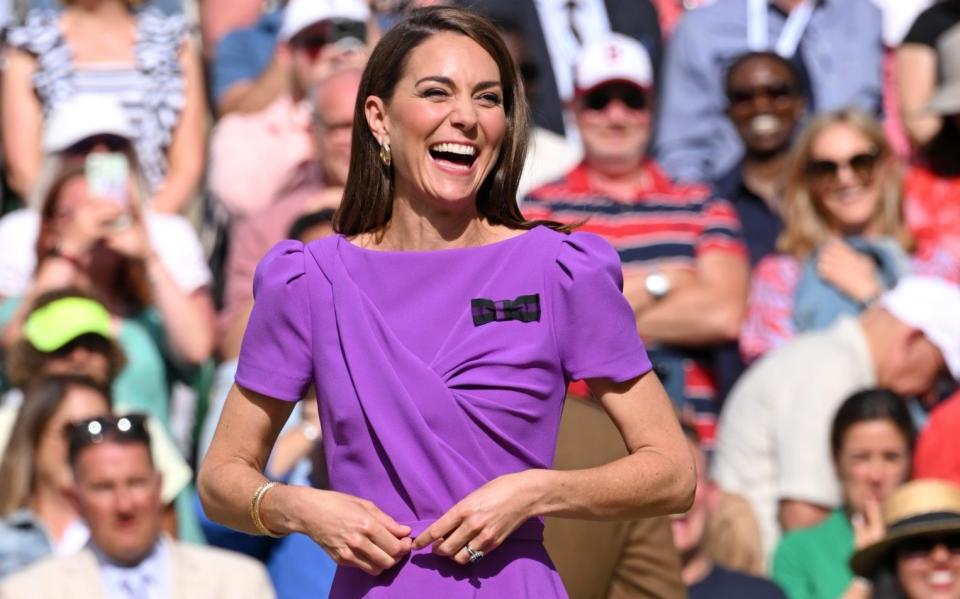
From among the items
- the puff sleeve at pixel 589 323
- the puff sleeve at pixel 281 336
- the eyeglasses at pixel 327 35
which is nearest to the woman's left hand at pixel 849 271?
the eyeglasses at pixel 327 35

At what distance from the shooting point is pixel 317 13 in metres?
8.48

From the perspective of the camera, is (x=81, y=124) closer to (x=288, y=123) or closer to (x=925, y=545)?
(x=288, y=123)

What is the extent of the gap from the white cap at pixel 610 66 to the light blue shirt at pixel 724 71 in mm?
648

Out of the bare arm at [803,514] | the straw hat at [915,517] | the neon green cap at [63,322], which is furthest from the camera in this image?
the bare arm at [803,514]

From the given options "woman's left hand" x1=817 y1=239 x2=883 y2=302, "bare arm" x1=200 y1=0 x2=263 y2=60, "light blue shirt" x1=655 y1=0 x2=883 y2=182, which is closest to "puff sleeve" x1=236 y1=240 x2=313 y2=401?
"woman's left hand" x1=817 y1=239 x2=883 y2=302

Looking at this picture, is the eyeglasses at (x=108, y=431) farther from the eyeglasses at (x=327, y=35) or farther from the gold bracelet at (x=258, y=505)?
the gold bracelet at (x=258, y=505)

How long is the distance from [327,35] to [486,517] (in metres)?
5.76

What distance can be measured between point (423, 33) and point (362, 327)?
1.75 feet

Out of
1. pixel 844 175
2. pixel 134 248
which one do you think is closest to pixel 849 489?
pixel 844 175

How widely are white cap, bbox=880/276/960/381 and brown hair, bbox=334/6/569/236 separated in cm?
458

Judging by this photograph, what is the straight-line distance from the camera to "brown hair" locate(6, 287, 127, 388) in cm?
705

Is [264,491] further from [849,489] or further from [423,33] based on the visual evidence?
[849,489]

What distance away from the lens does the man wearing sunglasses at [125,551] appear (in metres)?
5.83

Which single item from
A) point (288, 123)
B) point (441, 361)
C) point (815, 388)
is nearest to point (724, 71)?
point (288, 123)
